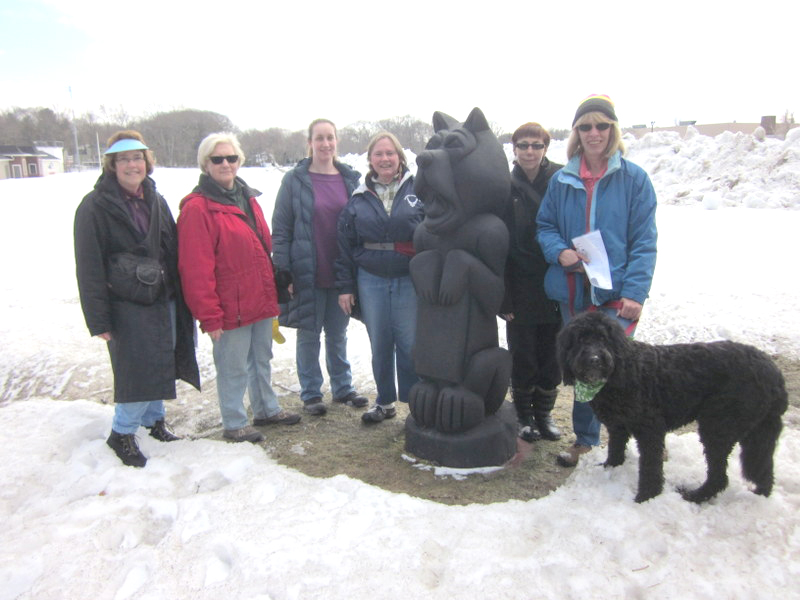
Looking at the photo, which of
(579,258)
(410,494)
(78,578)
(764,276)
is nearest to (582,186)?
(579,258)

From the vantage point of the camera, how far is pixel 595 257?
10.6 feet

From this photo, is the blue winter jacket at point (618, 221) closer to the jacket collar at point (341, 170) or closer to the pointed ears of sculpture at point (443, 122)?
the pointed ears of sculpture at point (443, 122)

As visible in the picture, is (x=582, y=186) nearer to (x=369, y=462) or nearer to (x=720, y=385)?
(x=720, y=385)

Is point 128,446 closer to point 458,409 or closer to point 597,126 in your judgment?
point 458,409

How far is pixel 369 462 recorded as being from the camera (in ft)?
12.5

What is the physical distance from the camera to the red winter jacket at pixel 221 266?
366cm

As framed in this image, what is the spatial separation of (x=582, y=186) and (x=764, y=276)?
5.44 metres

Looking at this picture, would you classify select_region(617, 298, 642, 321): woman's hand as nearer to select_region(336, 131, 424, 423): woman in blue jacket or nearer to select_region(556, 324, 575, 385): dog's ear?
select_region(556, 324, 575, 385): dog's ear

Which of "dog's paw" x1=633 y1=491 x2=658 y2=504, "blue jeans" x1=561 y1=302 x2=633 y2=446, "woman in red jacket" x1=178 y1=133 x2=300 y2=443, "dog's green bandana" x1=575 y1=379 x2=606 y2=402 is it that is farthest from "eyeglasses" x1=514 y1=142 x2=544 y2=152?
"dog's paw" x1=633 y1=491 x2=658 y2=504

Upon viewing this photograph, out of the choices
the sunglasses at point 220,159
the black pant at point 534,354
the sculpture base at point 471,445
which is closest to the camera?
the sculpture base at point 471,445

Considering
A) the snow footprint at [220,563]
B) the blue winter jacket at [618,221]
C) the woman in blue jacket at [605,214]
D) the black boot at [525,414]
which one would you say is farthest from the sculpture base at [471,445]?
Answer: the snow footprint at [220,563]

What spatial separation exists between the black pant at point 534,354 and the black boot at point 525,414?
0.12 m

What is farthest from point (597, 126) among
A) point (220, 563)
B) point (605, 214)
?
point (220, 563)

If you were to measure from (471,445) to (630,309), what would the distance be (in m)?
1.30
